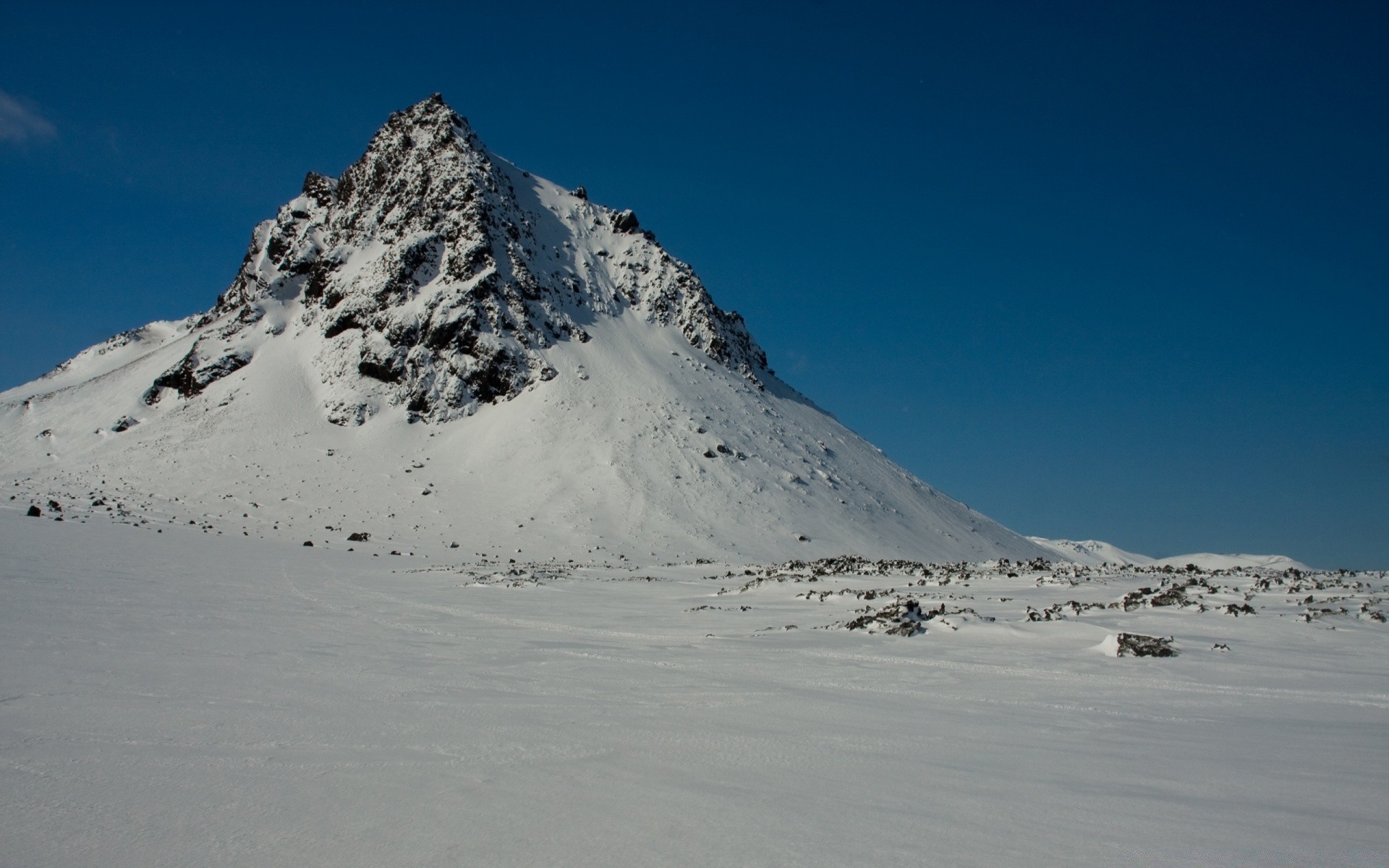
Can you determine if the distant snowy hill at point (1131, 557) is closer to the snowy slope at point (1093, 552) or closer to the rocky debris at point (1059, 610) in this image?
the snowy slope at point (1093, 552)

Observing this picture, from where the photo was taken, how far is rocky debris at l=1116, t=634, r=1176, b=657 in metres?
8.47

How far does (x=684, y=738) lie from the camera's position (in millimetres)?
4992

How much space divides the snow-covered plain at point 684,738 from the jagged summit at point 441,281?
4553 cm

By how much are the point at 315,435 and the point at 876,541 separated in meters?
39.1

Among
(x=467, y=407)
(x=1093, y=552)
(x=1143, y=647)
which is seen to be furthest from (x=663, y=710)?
(x=1093, y=552)

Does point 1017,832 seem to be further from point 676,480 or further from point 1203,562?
point 1203,562

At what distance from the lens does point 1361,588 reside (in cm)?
1381

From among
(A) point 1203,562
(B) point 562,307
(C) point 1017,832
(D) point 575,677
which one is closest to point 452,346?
(B) point 562,307

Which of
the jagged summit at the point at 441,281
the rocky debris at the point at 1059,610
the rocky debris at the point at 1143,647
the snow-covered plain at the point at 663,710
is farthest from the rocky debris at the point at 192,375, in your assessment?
the rocky debris at the point at 1143,647

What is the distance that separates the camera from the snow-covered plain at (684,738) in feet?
10.6

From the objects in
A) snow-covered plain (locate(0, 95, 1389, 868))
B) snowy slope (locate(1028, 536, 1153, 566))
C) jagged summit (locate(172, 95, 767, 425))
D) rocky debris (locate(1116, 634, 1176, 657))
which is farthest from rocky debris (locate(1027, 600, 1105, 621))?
snowy slope (locate(1028, 536, 1153, 566))

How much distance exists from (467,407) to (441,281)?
11540 millimetres

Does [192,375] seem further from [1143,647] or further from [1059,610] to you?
[1143,647]

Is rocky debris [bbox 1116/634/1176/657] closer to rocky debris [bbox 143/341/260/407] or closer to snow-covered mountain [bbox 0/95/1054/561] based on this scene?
snow-covered mountain [bbox 0/95/1054/561]
